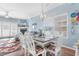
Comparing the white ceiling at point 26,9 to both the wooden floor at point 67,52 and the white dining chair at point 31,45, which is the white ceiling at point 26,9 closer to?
the white dining chair at point 31,45

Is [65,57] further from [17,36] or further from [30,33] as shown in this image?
Answer: [17,36]

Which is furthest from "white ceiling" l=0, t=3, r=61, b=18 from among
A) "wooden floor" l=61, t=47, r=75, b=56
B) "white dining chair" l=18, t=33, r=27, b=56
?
"wooden floor" l=61, t=47, r=75, b=56

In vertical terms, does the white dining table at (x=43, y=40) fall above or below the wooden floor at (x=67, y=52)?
above

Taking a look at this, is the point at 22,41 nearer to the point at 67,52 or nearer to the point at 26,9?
the point at 26,9

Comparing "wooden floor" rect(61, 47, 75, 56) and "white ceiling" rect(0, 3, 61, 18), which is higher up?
"white ceiling" rect(0, 3, 61, 18)

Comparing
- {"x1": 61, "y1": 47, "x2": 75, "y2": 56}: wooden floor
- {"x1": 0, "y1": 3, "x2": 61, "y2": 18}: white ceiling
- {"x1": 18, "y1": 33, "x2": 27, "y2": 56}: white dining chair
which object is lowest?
{"x1": 61, "y1": 47, "x2": 75, "y2": 56}: wooden floor

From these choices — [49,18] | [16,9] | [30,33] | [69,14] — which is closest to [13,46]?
[30,33]

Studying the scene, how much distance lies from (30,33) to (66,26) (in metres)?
0.58

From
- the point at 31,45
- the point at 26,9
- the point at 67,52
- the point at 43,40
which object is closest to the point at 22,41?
the point at 31,45

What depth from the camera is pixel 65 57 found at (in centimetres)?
164

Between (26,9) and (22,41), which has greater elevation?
(26,9)

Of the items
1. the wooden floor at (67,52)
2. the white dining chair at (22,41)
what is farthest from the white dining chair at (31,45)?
the wooden floor at (67,52)

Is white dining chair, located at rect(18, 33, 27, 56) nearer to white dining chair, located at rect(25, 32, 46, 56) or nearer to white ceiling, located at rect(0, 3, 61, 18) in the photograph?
white dining chair, located at rect(25, 32, 46, 56)

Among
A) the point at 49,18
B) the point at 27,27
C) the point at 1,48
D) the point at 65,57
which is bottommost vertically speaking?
the point at 65,57
